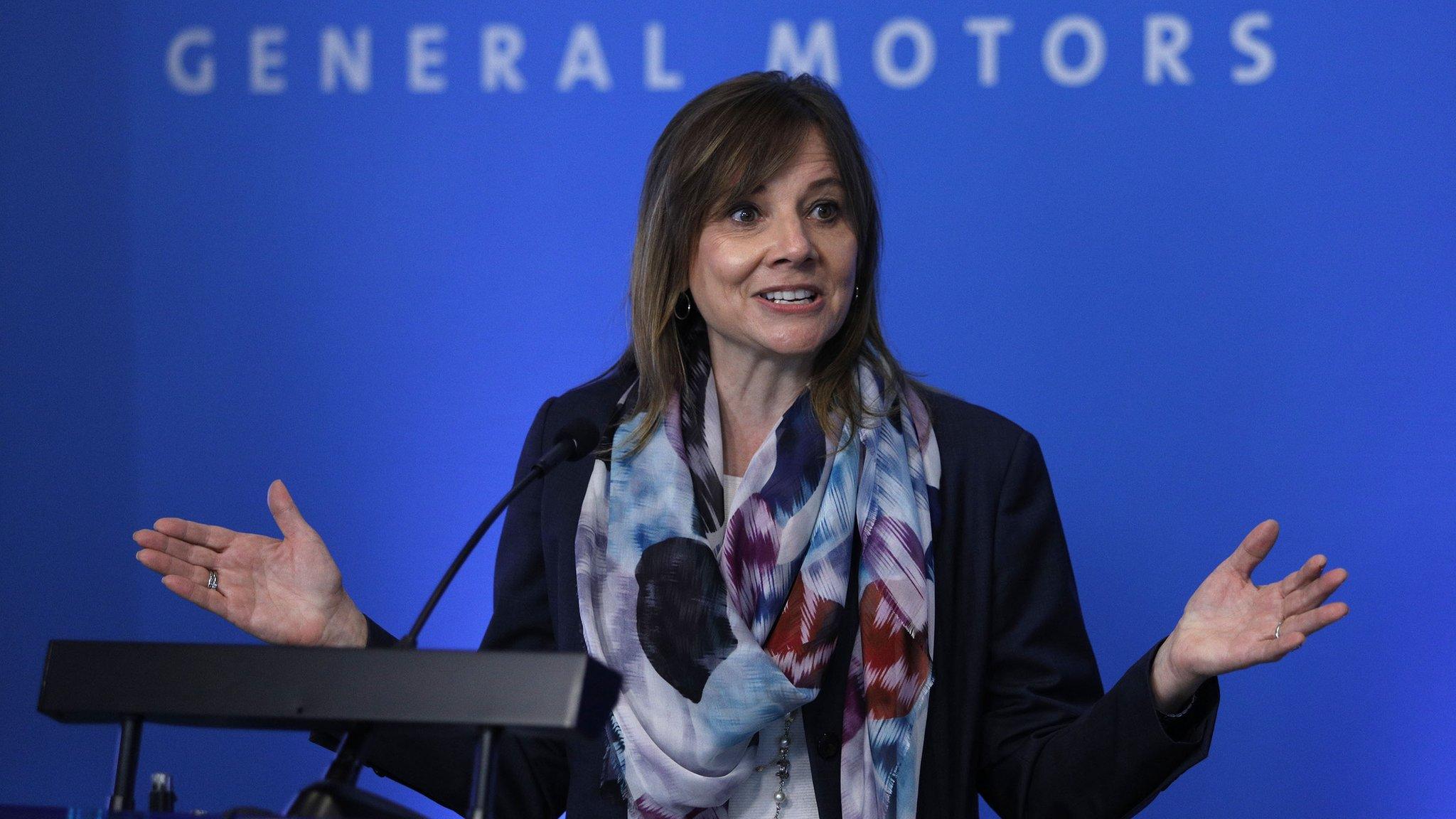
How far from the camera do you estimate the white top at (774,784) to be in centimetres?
179

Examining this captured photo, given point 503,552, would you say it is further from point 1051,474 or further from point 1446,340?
point 1446,340

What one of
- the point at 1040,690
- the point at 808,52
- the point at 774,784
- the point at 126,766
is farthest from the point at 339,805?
the point at 808,52

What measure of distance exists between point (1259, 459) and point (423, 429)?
5.04 feet

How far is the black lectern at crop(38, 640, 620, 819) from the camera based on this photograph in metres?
1.03

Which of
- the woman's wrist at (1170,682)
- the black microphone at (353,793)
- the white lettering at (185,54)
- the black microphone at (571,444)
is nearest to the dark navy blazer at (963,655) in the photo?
the woman's wrist at (1170,682)

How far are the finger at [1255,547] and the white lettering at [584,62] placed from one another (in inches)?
64.7

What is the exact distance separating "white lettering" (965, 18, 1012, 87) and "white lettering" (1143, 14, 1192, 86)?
10.3 inches

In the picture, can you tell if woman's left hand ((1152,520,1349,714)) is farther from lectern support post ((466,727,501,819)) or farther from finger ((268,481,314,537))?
finger ((268,481,314,537))

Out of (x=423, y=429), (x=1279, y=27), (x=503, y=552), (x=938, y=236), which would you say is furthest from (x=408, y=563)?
(x=1279, y=27)

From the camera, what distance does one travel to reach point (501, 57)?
109 inches

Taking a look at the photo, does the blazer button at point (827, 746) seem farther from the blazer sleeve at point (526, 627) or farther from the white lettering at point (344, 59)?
the white lettering at point (344, 59)

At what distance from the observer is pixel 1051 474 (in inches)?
104

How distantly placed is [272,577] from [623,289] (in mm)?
1294

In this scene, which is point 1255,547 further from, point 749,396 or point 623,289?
point 623,289
